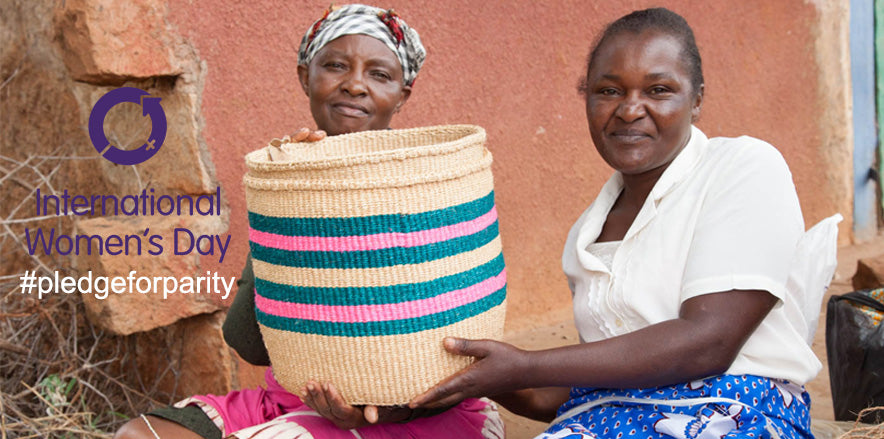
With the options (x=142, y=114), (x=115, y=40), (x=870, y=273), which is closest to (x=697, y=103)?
(x=115, y=40)

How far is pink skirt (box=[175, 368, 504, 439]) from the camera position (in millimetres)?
1761

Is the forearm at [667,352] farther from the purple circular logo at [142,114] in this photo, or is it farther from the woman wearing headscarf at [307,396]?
the purple circular logo at [142,114]

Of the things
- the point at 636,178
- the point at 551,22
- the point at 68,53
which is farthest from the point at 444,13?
the point at 636,178

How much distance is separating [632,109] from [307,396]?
3.11 feet

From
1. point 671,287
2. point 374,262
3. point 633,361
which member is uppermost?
point 374,262

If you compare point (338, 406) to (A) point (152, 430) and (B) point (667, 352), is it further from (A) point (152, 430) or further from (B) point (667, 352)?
(B) point (667, 352)

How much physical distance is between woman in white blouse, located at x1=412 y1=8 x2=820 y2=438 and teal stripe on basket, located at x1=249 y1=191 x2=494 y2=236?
249mm

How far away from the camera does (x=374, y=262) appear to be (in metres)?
1.48

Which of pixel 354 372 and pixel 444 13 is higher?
pixel 444 13

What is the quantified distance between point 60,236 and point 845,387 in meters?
3.02

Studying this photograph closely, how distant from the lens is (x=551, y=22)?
3.96 metres

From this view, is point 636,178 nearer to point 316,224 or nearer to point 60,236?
point 316,224

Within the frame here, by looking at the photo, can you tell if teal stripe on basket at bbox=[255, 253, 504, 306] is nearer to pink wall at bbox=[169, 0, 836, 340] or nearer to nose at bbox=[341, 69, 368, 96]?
nose at bbox=[341, 69, 368, 96]

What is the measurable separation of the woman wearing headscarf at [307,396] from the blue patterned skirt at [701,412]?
0.32 meters
